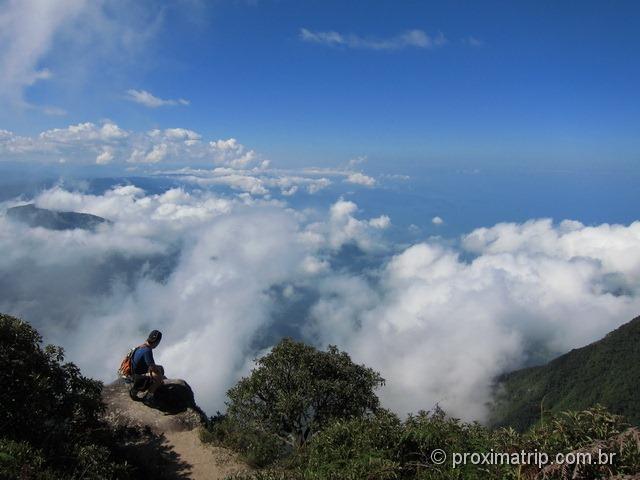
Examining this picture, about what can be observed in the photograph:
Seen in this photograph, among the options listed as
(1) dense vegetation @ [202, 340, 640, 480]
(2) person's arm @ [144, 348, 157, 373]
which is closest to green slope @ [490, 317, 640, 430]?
(2) person's arm @ [144, 348, 157, 373]

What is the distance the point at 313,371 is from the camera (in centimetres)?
2264

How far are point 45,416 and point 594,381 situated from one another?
196500 mm

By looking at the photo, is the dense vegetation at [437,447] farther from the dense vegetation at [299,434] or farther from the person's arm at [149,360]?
the person's arm at [149,360]

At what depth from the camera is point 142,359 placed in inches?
720

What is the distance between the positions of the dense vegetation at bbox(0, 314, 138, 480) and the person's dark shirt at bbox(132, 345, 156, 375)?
7.07ft

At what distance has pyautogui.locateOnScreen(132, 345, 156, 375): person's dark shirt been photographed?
18.0 metres

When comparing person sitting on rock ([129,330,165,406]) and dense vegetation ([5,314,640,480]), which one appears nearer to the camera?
dense vegetation ([5,314,640,480])

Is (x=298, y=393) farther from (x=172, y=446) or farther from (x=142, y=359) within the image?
(x=142, y=359)

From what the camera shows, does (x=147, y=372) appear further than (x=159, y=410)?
No

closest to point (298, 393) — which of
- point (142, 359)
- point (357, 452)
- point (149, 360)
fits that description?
point (149, 360)

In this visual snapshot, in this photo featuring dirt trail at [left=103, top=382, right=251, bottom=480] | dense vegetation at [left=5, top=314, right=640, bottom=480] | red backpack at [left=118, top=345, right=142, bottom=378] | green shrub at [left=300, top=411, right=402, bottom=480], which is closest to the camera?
dense vegetation at [left=5, top=314, right=640, bottom=480]

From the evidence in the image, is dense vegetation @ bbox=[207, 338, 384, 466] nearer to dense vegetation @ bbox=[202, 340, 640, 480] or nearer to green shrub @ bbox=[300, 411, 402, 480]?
dense vegetation @ bbox=[202, 340, 640, 480]

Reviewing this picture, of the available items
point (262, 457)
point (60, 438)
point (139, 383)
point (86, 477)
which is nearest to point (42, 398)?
point (60, 438)

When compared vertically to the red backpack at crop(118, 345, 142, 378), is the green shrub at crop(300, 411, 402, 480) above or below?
below
